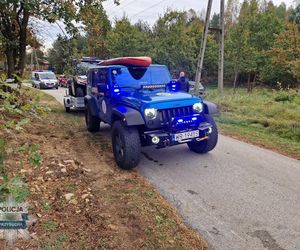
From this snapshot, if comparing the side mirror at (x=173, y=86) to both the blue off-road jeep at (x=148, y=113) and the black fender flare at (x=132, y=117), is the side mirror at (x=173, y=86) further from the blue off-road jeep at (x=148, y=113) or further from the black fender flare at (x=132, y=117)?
the black fender flare at (x=132, y=117)

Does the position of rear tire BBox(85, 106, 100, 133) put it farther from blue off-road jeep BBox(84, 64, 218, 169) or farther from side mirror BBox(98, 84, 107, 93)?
blue off-road jeep BBox(84, 64, 218, 169)

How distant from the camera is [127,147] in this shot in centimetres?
541

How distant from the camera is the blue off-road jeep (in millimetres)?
5480

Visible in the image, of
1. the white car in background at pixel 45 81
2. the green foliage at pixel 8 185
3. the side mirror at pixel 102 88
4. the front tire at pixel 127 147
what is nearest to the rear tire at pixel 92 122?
the side mirror at pixel 102 88

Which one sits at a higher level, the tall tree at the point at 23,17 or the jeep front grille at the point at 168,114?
the tall tree at the point at 23,17

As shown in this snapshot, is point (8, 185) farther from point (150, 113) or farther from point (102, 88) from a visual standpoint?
point (102, 88)

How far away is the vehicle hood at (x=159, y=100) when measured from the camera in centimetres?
552

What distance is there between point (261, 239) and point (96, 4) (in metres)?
8.55

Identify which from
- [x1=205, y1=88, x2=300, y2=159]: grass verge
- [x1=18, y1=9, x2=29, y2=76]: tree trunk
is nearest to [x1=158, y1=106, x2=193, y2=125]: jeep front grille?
[x1=205, y1=88, x2=300, y2=159]: grass verge

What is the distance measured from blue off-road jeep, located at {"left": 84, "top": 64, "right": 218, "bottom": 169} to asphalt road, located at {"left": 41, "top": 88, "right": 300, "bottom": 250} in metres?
0.51

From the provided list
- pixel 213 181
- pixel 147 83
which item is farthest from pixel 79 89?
pixel 213 181

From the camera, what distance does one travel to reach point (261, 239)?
3.42 metres

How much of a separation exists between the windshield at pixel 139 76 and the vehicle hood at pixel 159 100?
1.91 ft

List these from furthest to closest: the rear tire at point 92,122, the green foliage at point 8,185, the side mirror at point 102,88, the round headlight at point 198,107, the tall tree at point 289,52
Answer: the tall tree at point 289,52, the rear tire at point 92,122, the side mirror at point 102,88, the round headlight at point 198,107, the green foliage at point 8,185
